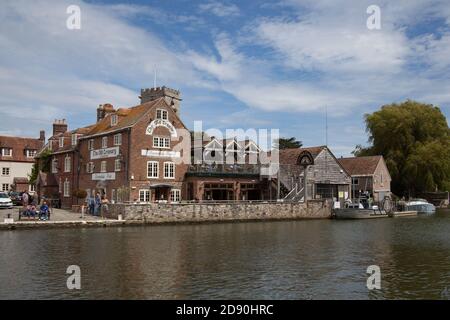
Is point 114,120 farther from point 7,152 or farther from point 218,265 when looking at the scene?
point 218,265

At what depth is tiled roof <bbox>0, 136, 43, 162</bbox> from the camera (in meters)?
67.0

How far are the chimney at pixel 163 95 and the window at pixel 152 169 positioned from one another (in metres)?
19.4

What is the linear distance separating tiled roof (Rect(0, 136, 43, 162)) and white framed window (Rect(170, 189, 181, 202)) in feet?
107

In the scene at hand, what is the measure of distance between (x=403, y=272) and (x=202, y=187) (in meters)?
30.5

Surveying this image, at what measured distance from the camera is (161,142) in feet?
149

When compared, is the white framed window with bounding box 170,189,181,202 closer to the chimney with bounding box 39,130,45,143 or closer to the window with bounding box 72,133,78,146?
the window with bounding box 72,133,78,146

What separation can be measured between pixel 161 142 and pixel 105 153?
5.88 m

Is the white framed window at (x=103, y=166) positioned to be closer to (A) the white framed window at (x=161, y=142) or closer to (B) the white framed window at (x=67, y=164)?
(A) the white framed window at (x=161, y=142)

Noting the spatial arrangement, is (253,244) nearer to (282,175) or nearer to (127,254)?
(127,254)

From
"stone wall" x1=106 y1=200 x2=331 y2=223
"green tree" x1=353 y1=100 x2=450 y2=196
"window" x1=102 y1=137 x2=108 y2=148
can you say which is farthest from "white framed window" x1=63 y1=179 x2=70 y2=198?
"green tree" x1=353 y1=100 x2=450 y2=196

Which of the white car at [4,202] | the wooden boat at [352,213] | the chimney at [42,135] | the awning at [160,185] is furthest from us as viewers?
the chimney at [42,135]

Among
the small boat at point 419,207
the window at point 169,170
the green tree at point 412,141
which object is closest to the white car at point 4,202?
→ the window at point 169,170

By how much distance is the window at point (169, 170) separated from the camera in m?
45.4

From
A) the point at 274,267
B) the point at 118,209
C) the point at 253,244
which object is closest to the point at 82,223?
the point at 118,209
